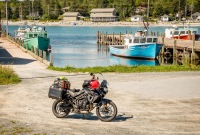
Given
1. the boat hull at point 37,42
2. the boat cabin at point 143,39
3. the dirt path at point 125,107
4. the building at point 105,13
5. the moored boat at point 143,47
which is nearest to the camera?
the dirt path at point 125,107

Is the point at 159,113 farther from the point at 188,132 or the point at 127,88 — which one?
the point at 127,88

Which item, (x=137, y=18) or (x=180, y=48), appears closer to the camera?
(x=180, y=48)

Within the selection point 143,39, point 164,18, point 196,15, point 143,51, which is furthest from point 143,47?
point 196,15

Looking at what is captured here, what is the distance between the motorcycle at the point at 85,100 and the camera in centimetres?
1348

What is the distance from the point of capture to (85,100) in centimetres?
1370

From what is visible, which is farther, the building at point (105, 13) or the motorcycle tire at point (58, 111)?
the building at point (105, 13)

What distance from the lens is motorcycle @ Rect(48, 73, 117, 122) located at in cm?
1348

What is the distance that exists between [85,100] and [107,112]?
35.7 inches

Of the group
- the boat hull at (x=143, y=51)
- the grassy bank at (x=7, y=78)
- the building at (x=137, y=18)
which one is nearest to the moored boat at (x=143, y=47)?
the boat hull at (x=143, y=51)

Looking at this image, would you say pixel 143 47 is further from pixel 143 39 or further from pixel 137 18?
pixel 137 18

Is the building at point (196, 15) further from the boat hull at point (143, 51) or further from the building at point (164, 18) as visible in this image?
the boat hull at point (143, 51)

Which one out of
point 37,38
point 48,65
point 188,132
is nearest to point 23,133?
point 188,132

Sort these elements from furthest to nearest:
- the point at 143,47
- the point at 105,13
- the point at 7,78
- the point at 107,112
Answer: the point at 105,13 < the point at 143,47 < the point at 7,78 < the point at 107,112

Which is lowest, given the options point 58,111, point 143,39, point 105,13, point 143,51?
point 58,111
